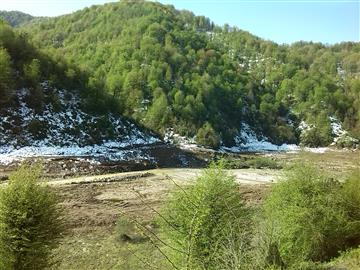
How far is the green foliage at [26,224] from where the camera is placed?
52.9 ft

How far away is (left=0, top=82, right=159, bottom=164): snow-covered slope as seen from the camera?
1941 inches

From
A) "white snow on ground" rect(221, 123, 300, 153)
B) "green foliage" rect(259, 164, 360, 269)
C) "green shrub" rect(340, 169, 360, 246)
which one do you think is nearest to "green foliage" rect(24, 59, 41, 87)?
"white snow on ground" rect(221, 123, 300, 153)

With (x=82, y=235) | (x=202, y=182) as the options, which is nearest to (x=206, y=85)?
(x=82, y=235)

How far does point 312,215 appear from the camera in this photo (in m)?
21.2

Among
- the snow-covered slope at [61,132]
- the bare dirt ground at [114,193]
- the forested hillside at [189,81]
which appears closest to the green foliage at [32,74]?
the snow-covered slope at [61,132]

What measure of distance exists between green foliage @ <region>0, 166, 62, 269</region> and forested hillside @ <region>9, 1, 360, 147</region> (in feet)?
165

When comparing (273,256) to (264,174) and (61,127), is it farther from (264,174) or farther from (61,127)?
(61,127)

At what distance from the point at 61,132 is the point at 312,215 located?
128 ft

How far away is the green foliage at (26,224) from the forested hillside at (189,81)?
50.2 meters

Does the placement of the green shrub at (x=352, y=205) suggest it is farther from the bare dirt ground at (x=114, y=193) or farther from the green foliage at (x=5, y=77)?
the green foliage at (x=5, y=77)

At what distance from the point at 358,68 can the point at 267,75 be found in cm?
4949

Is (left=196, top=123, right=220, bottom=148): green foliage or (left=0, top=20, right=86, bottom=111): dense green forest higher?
(left=0, top=20, right=86, bottom=111): dense green forest

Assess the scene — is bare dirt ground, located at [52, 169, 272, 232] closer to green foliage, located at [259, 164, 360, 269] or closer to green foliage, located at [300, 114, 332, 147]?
green foliage, located at [259, 164, 360, 269]

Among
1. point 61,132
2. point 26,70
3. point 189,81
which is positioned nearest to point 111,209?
point 61,132
